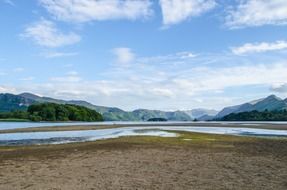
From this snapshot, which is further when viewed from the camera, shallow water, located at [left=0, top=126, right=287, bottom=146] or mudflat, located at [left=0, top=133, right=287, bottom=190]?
shallow water, located at [left=0, top=126, right=287, bottom=146]

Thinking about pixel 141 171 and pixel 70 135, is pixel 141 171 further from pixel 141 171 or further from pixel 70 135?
pixel 70 135

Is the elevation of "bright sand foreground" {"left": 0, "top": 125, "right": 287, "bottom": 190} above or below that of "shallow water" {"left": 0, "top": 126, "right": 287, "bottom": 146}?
below

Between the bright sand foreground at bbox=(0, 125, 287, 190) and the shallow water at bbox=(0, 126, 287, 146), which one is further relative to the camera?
the shallow water at bbox=(0, 126, 287, 146)

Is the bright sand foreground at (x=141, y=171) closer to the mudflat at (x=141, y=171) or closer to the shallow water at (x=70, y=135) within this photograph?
the mudflat at (x=141, y=171)

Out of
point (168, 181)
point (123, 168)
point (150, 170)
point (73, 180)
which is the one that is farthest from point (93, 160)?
point (168, 181)

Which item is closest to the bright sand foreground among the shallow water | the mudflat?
the mudflat

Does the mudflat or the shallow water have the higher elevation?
the shallow water

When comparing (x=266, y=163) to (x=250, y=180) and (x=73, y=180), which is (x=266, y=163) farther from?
(x=73, y=180)

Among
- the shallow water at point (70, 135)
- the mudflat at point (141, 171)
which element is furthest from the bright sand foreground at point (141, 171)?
the shallow water at point (70, 135)

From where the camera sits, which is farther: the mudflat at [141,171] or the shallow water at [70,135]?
the shallow water at [70,135]

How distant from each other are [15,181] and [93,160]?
9.18 meters

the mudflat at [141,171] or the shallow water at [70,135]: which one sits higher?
the shallow water at [70,135]

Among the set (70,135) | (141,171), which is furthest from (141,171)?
(70,135)

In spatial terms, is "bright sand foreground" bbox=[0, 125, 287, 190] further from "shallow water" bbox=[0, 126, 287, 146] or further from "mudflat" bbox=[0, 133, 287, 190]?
"shallow water" bbox=[0, 126, 287, 146]
